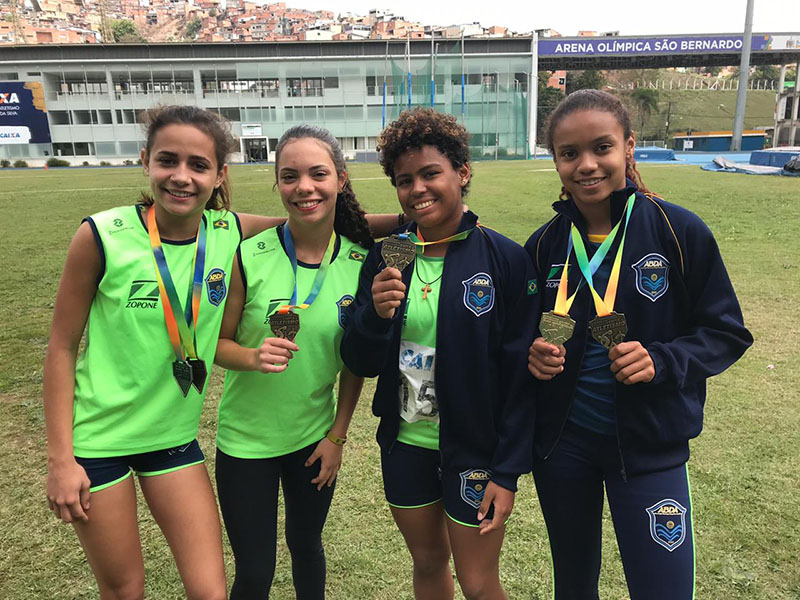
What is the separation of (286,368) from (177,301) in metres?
0.47

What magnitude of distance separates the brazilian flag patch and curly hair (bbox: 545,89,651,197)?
33.6 inches

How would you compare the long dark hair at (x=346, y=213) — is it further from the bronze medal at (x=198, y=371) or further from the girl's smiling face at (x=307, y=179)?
the bronze medal at (x=198, y=371)

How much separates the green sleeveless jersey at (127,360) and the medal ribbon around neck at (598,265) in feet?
4.58

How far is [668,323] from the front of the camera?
194 cm

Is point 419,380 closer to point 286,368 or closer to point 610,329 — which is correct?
point 286,368

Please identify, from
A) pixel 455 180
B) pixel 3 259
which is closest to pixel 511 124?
pixel 3 259

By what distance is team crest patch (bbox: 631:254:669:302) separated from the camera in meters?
1.90

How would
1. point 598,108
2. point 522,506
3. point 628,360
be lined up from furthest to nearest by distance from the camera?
point 522,506 < point 598,108 < point 628,360

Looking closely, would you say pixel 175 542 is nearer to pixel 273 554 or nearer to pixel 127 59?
pixel 273 554

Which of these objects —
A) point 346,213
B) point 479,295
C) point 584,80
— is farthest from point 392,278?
point 584,80

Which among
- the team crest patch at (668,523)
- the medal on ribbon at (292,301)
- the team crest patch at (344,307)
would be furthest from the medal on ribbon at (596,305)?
the medal on ribbon at (292,301)

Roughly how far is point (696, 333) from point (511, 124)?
5002 centimetres

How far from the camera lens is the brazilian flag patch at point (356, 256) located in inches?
95.1

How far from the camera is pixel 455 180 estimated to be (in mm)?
2160
